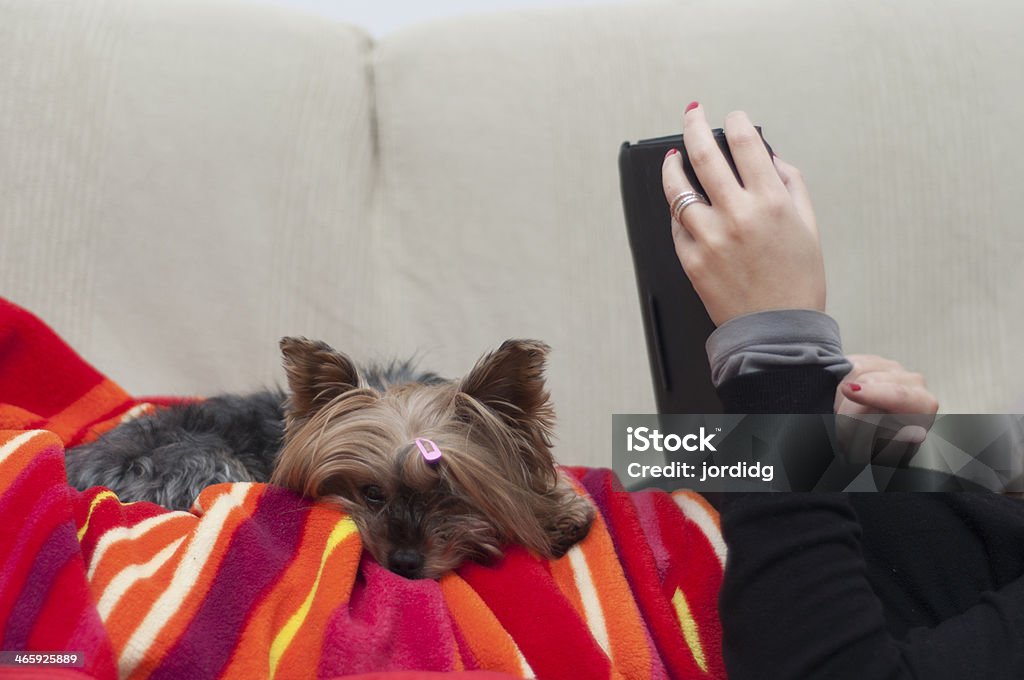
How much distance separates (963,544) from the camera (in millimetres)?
1188

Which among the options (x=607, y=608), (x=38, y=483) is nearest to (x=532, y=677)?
(x=607, y=608)

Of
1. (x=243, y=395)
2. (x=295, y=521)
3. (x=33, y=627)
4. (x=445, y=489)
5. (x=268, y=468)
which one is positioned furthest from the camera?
(x=243, y=395)

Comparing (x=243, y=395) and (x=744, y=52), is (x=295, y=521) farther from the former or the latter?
(x=744, y=52)

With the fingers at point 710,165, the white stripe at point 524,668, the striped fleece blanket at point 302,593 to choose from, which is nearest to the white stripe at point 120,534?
the striped fleece blanket at point 302,593

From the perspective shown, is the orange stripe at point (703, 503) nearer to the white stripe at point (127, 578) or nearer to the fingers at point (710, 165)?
the fingers at point (710, 165)

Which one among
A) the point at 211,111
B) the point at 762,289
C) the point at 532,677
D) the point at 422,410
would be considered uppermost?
the point at 211,111

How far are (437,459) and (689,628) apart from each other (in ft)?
1.55

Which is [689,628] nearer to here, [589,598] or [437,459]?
[589,598]

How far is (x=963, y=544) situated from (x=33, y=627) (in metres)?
1.19

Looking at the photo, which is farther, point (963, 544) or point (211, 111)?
point (211, 111)

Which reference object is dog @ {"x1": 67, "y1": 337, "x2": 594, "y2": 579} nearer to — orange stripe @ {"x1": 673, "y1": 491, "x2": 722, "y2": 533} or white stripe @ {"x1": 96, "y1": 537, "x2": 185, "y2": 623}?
orange stripe @ {"x1": 673, "y1": 491, "x2": 722, "y2": 533}

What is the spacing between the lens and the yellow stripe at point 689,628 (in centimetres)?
116

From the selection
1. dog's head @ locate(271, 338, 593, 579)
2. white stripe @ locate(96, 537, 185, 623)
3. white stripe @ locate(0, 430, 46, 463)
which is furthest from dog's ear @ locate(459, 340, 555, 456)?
white stripe @ locate(0, 430, 46, 463)

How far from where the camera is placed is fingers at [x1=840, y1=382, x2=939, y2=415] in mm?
1275
